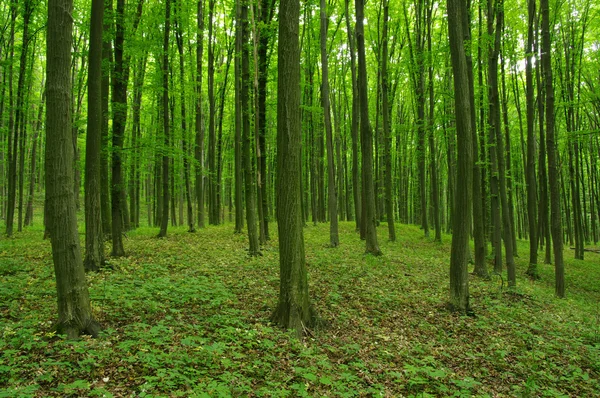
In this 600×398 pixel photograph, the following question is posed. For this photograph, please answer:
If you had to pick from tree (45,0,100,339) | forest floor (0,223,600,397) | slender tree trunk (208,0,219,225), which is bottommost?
forest floor (0,223,600,397)

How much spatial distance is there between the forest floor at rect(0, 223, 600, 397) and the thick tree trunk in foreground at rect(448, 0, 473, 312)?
60cm

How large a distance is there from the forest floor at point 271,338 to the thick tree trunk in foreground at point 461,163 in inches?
23.5

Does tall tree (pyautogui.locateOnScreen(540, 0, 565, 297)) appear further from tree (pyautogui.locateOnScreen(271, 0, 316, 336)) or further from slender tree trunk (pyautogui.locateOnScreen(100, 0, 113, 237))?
slender tree trunk (pyautogui.locateOnScreen(100, 0, 113, 237))

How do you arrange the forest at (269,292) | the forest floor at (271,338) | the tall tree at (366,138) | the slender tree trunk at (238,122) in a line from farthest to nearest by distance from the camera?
the tall tree at (366,138) < the slender tree trunk at (238,122) < the forest at (269,292) < the forest floor at (271,338)

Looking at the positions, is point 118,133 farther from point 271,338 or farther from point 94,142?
point 271,338

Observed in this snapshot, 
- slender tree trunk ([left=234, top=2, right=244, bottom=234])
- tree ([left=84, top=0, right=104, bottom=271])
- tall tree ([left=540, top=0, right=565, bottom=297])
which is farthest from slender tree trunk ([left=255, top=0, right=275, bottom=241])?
tall tree ([left=540, top=0, right=565, bottom=297])

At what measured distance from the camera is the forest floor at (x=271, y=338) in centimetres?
375

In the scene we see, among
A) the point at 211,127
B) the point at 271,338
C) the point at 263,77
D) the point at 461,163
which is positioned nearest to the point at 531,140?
the point at 461,163

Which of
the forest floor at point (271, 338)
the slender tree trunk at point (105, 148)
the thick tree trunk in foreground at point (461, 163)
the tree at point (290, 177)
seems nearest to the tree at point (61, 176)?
the forest floor at point (271, 338)

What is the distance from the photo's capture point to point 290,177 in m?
5.70

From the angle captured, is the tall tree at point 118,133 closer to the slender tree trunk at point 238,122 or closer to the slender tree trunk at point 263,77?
the slender tree trunk at point 238,122

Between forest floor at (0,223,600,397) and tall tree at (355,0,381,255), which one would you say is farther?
tall tree at (355,0,381,255)

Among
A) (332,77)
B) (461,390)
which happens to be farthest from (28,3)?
(332,77)

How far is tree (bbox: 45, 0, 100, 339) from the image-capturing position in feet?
14.1
